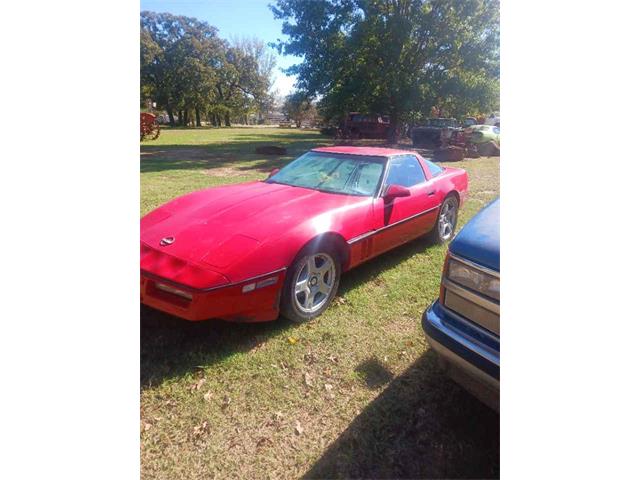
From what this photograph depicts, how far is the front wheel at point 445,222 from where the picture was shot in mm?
4098

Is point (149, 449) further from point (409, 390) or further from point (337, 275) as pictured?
point (337, 275)

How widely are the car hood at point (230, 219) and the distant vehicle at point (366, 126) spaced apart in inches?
692

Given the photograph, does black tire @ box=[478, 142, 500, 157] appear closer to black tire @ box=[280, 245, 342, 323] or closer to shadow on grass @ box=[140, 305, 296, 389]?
black tire @ box=[280, 245, 342, 323]

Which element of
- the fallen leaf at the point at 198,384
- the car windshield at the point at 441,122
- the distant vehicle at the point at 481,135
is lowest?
the fallen leaf at the point at 198,384

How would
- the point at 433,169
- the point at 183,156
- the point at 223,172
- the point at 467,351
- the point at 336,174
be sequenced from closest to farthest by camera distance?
the point at 467,351 < the point at 336,174 < the point at 433,169 < the point at 223,172 < the point at 183,156

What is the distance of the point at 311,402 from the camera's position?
1.97 meters

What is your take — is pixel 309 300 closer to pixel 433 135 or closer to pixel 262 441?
pixel 262 441

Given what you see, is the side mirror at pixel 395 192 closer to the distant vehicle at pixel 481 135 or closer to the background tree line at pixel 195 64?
the background tree line at pixel 195 64

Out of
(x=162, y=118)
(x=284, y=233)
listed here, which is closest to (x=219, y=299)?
(x=284, y=233)

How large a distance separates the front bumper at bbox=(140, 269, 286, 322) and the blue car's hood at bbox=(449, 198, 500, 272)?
1081 millimetres

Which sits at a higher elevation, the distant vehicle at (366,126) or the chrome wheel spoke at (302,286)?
the distant vehicle at (366,126)

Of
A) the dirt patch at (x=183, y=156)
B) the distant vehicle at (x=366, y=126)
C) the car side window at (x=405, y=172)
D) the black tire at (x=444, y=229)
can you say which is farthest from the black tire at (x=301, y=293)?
the distant vehicle at (x=366, y=126)

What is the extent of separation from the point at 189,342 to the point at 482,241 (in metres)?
1.86
